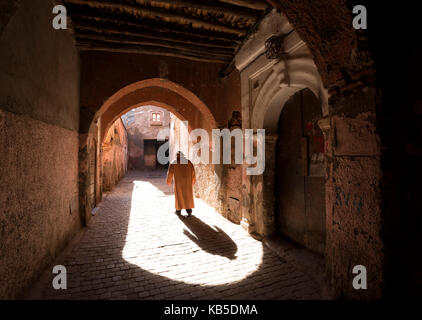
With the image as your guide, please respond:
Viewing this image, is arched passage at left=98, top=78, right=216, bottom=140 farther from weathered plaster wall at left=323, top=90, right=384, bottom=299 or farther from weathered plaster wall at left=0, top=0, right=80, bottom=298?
weathered plaster wall at left=323, top=90, right=384, bottom=299

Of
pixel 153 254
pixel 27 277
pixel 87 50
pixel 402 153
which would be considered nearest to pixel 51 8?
pixel 87 50

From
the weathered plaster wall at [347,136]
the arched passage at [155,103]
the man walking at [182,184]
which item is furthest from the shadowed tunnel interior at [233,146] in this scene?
the arched passage at [155,103]

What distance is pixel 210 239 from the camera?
12.5 ft

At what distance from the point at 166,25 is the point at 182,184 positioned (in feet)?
10.7

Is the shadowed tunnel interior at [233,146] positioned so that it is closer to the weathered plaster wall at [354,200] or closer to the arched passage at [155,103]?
the weathered plaster wall at [354,200]

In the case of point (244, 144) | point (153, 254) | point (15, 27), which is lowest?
point (153, 254)

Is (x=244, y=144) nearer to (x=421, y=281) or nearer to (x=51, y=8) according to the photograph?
(x=421, y=281)

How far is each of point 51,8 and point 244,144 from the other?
3458 mm

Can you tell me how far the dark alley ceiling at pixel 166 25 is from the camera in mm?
3285

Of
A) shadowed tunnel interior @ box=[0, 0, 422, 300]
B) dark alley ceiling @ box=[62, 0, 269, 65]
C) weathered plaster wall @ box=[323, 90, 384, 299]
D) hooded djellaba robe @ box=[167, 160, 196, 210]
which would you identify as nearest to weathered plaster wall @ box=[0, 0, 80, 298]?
shadowed tunnel interior @ box=[0, 0, 422, 300]

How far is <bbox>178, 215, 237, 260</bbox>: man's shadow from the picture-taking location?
331 centimetres

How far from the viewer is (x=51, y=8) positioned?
9.46ft
